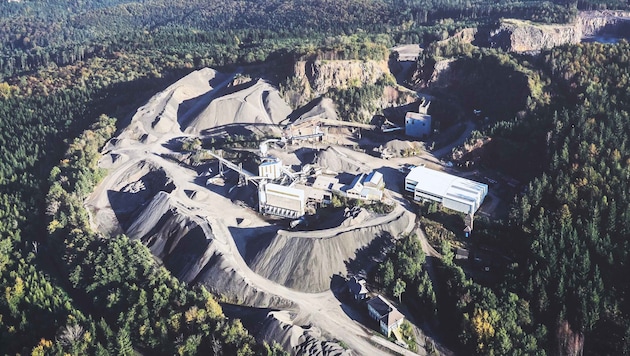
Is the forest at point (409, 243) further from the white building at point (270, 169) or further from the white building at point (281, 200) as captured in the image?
the white building at point (270, 169)

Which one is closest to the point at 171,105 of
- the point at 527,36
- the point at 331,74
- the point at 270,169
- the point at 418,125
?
the point at 331,74

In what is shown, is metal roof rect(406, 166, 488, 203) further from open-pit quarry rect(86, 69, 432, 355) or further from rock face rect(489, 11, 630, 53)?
rock face rect(489, 11, 630, 53)

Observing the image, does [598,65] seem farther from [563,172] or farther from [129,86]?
[129,86]

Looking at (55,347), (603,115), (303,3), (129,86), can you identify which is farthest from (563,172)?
(303,3)

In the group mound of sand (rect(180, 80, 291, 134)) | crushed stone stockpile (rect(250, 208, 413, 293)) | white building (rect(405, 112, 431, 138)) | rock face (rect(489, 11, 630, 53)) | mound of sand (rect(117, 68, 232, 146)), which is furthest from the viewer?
rock face (rect(489, 11, 630, 53))

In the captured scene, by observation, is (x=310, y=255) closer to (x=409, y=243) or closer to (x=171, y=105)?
(x=409, y=243)

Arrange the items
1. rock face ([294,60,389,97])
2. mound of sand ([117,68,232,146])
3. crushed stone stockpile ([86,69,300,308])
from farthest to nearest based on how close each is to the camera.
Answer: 1. rock face ([294,60,389,97])
2. mound of sand ([117,68,232,146])
3. crushed stone stockpile ([86,69,300,308])

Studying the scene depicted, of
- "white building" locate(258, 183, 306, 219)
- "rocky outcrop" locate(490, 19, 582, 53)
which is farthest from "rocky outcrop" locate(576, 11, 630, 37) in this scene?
"white building" locate(258, 183, 306, 219)
